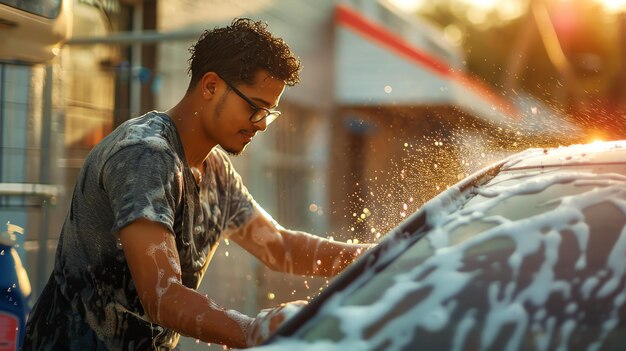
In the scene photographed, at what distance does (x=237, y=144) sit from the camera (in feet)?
10.5

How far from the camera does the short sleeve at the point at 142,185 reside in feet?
8.84

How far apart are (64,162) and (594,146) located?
3.97 meters

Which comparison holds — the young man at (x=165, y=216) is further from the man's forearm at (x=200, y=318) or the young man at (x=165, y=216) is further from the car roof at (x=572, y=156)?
the car roof at (x=572, y=156)

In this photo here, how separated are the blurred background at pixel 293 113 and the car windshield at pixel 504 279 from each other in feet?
6.08

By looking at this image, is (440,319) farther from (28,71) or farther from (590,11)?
(590,11)

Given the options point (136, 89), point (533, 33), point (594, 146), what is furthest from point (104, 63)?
point (533, 33)

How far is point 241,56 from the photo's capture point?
3252mm

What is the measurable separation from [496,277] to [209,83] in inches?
54.4

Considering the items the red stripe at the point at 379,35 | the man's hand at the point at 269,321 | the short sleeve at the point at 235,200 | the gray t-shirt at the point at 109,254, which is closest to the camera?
the man's hand at the point at 269,321

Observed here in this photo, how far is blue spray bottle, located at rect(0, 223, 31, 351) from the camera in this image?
3701 mm

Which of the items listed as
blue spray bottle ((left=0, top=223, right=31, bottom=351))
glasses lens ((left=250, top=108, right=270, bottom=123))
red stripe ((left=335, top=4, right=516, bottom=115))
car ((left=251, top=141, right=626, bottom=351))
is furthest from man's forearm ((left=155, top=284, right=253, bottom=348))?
red stripe ((left=335, top=4, right=516, bottom=115))

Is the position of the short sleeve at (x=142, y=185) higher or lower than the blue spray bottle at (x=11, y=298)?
higher

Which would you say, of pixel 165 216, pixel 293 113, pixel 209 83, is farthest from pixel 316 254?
pixel 293 113

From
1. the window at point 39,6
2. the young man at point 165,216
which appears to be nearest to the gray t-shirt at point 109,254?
the young man at point 165,216
